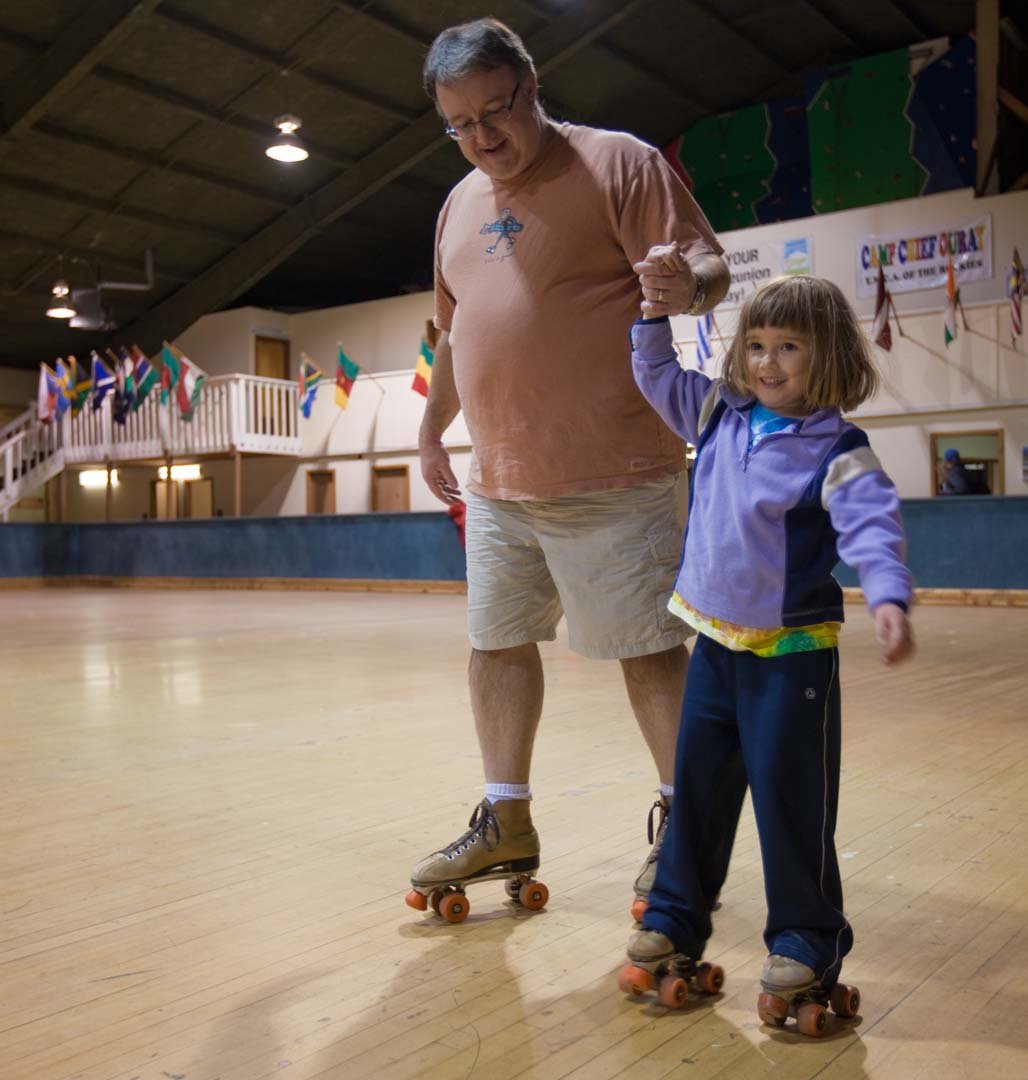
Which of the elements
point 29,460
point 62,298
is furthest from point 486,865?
point 29,460

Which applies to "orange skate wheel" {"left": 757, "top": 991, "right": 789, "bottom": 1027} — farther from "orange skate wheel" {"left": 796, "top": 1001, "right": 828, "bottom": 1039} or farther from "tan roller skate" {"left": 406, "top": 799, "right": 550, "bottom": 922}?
"tan roller skate" {"left": 406, "top": 799, "right": 550, "bottom": 922}

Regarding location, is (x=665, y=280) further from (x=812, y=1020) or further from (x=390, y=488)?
(x=390, y=488)

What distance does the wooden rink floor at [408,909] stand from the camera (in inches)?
52.2

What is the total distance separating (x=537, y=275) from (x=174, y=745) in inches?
83.1

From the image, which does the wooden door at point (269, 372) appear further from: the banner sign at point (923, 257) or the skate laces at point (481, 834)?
the skate laces at point (481, 834)

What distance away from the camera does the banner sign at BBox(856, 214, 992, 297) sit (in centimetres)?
1170

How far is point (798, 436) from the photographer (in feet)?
4.67

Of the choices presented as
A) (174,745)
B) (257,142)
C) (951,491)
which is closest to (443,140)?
(257,142)

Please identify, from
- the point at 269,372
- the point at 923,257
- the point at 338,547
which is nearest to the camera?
the point at 923,257

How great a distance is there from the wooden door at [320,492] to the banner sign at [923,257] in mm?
7788

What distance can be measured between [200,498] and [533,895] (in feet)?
58.5

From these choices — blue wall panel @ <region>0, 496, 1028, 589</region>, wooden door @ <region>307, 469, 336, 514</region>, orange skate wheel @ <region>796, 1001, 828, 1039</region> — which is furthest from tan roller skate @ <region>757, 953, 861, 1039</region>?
wooden door @ <region>307, 469, 336, 514</region>

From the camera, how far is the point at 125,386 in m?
15.9

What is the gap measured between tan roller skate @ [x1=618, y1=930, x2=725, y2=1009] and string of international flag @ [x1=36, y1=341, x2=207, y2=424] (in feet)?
48.5
